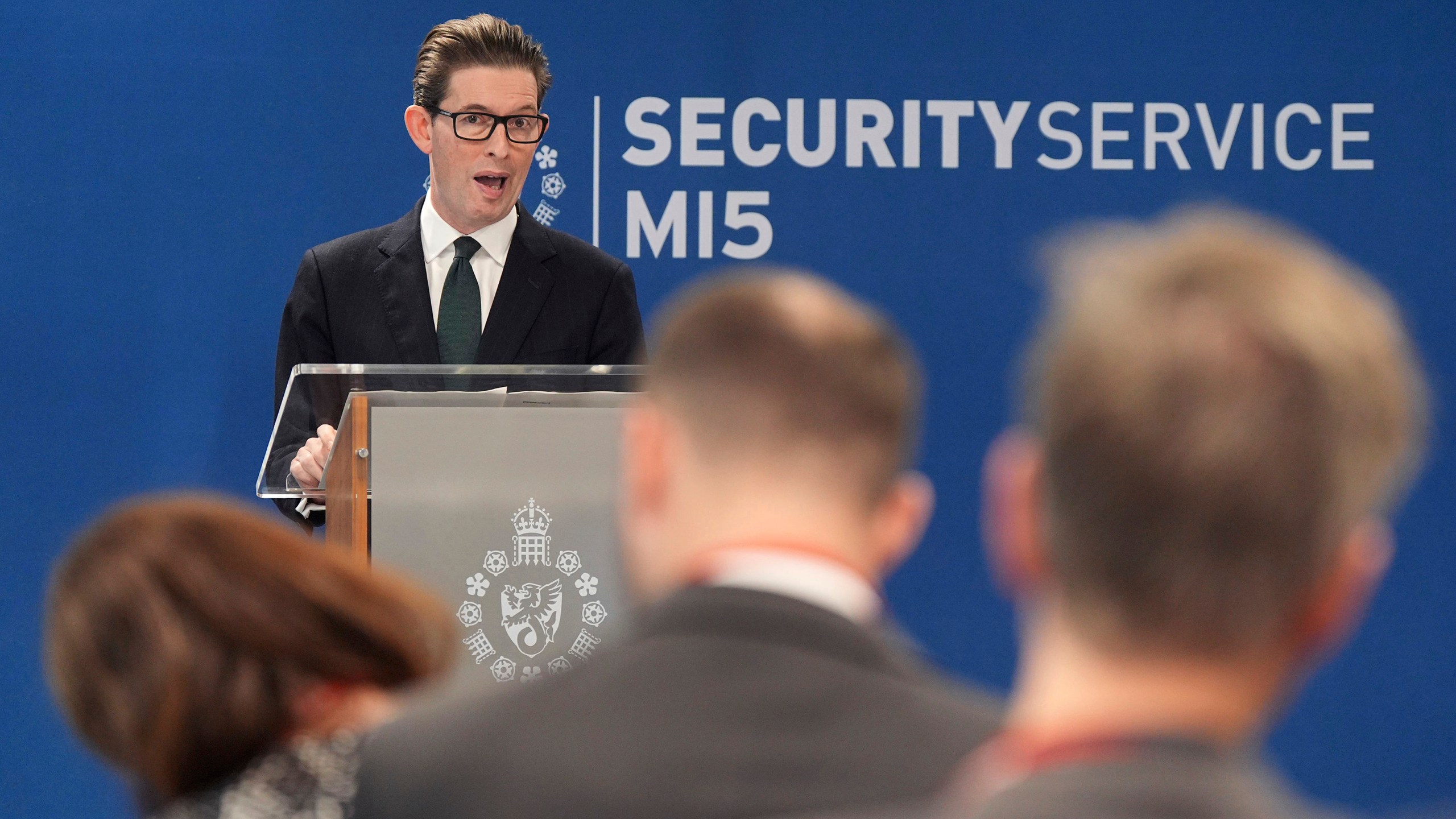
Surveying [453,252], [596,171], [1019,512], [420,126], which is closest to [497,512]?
[453,252]

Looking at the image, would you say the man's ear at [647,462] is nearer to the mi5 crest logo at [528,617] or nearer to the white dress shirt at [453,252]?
the mi5 crest logo at [528,617]

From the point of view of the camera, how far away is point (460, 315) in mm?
3105

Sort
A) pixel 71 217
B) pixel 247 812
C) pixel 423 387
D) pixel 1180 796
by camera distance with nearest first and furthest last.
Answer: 1. pixel 1180 796
2. pixel 247 812
3. pixel 423 387
4. pixel 71 217

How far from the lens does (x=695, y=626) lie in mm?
986

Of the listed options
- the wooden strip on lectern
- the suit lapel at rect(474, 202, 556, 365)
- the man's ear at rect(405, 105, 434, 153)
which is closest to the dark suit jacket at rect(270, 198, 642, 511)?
the suit lapel at rect(474, 202, 556, 365)

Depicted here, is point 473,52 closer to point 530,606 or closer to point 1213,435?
point 530,606

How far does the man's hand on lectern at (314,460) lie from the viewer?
234cm

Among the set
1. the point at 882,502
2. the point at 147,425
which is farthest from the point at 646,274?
the point at 882,502

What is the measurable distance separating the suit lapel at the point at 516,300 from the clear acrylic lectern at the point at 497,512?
0.80 meters

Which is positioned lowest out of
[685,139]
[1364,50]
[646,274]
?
[646,274]

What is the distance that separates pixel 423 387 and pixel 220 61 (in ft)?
6.95

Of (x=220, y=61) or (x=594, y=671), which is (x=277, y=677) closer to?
(x=594, y=671)

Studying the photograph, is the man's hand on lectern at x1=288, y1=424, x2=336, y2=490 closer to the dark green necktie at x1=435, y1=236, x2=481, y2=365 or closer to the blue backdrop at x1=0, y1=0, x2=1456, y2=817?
the dark green necktie at x1=435, y1=236, x2=481, y2=365

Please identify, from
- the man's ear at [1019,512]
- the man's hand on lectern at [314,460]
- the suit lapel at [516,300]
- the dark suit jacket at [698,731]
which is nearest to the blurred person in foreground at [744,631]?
the dark suit jacket at [698,731]
